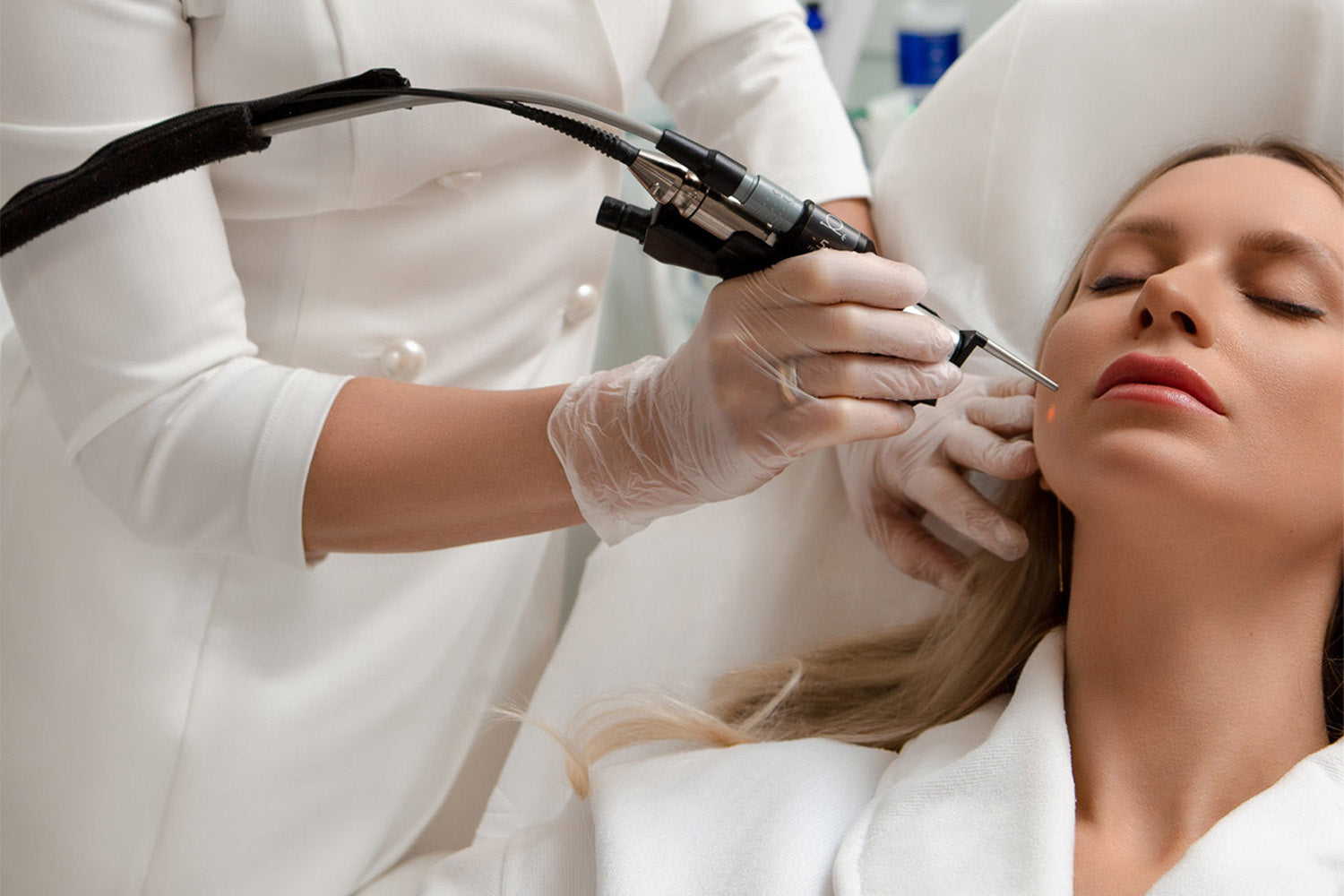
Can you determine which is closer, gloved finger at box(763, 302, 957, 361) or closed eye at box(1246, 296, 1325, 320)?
gloved finger at box(763, 302, 957, 361)

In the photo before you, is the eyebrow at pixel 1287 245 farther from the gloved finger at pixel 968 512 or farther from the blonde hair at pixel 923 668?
the gloved finger at pixel 968 512

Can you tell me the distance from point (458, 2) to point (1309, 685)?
3.29 feet

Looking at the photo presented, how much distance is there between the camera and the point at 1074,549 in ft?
3.99

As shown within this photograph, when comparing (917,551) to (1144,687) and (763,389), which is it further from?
(763,389)

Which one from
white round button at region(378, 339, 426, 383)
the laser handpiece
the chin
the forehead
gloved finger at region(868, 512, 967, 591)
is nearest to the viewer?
the laser handpiece

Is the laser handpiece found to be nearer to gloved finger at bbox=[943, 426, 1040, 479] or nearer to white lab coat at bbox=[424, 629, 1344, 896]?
gloved finger at bbox=[943, 426, 1040, 479]

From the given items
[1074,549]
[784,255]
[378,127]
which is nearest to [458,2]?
[378,127]

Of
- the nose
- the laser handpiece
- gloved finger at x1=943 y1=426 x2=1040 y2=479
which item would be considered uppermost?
the laser handpiece

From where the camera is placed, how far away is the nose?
0.99m

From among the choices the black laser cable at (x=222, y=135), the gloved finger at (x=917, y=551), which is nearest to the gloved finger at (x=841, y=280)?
the black laser cable at (x=222, y=135)

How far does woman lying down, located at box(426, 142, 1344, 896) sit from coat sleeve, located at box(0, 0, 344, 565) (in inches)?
15.8

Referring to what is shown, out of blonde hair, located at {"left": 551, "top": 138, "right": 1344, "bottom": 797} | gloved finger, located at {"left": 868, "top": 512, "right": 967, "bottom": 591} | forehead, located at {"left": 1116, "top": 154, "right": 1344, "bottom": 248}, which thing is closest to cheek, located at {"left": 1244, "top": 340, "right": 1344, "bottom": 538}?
forehead, located at {"left": 1116, "top": 154, "right": 1344, "bottom": 248}

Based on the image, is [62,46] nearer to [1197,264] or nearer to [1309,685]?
[1197,264]

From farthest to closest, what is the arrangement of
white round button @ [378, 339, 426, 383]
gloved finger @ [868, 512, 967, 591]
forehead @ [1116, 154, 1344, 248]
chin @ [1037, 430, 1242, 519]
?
gloved finger @ [868, 512, 967, 591] < white round button @ [378, 339, 426, 383] < forehead @ [1116, 154, 1344, 248] < chin @ [1037, 430, 1242, 519]
